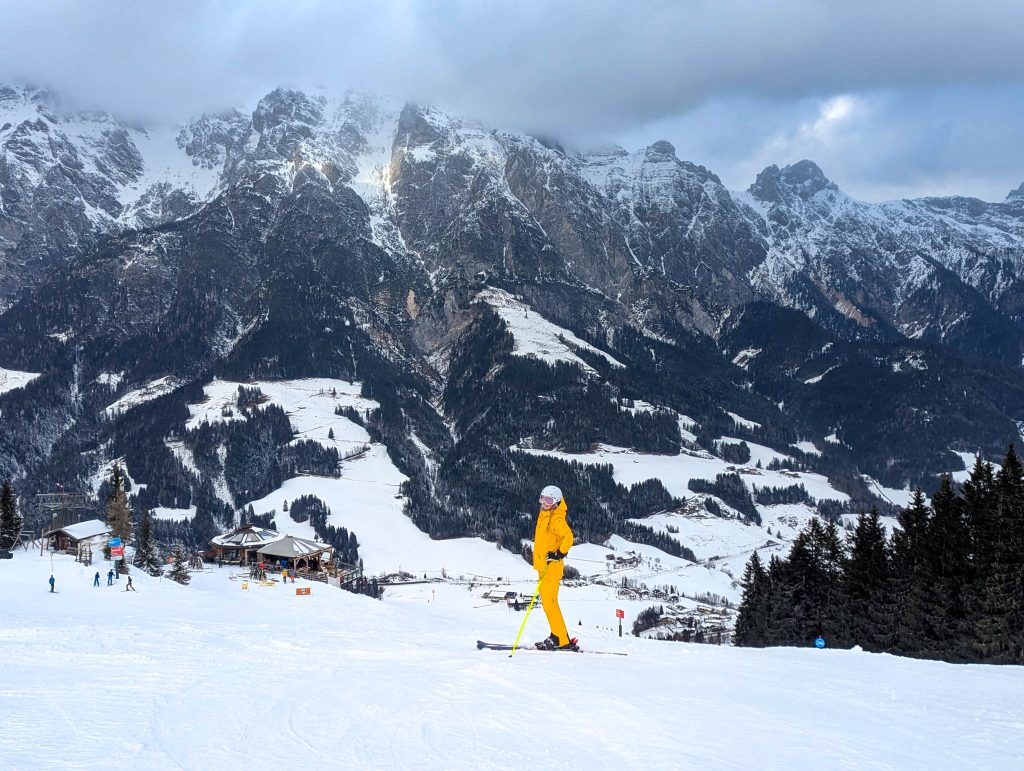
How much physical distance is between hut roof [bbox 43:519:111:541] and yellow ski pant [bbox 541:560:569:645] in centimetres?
6253

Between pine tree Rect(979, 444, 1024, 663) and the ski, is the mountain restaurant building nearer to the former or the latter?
the ski

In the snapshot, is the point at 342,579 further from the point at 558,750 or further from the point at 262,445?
the point at 262,445

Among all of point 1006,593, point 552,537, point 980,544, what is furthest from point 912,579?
point 552,537

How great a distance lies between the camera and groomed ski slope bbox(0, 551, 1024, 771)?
36.6 feet

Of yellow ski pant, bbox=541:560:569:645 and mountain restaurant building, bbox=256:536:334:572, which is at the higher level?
yellow ski pant, bbox=541:560:569:645

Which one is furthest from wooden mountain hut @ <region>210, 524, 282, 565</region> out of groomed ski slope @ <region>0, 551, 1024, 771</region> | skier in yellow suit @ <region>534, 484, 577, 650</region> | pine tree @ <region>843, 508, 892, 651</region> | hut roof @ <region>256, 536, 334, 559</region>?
skier in yellow suit @ <region>534, 484, 577, 650</region>

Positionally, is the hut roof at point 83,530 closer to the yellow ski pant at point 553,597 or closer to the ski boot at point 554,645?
the ski boot at point 554,645

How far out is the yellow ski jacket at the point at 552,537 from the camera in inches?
868

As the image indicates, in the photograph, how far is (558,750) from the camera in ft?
37.4

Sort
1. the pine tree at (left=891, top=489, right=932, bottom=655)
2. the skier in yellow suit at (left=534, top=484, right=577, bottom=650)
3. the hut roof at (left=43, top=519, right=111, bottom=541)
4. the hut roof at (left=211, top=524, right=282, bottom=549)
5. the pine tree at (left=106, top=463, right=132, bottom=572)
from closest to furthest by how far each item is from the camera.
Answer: the skier in yellow suit at (left=534, top=484, right=577, bottom=650)
the pine tree at (left=891, top=489, right=932, bottom=655)
the hut roof at (left=43, top=519, right=111, bottom=541)
the pine tree at (left=106, top=463, right=132, bottom=572)
the hut roof at (left=211, top=524, right=282, bottom=549)

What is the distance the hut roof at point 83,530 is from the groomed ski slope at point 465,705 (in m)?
51.6

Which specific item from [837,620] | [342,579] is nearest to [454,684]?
[837,620]

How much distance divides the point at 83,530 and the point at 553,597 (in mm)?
67002

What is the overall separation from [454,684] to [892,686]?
10.1 meters
